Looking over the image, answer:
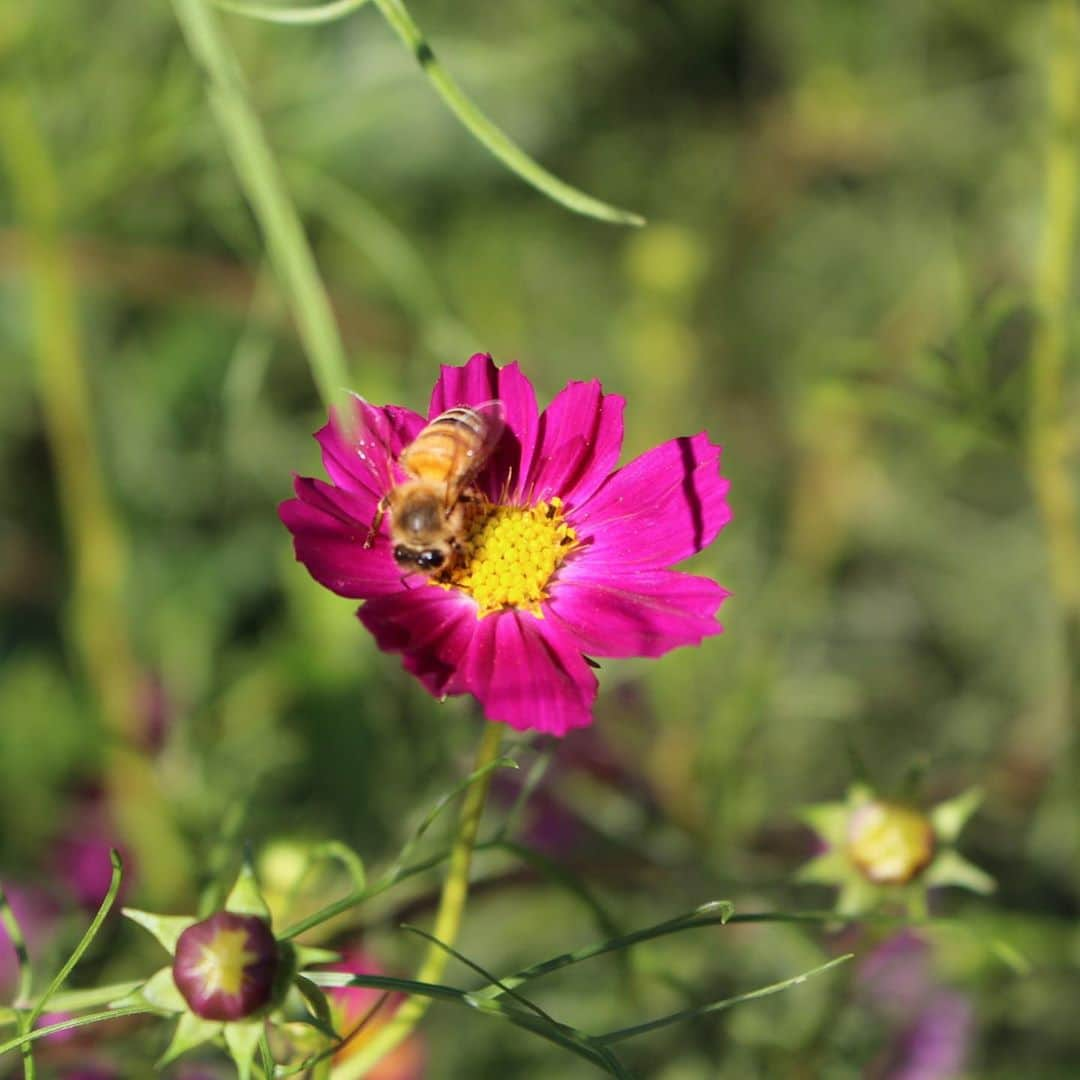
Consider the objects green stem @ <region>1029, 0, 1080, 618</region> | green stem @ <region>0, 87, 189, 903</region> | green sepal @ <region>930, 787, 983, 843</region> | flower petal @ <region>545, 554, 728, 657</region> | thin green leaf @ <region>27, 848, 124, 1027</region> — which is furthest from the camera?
green stem @ <region>0, 87, 189, 903</region>

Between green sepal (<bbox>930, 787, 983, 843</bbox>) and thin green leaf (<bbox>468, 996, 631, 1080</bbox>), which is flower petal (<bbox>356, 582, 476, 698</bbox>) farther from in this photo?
→ green sepal (<bbox>930, 787, 983, 843</bbox>)

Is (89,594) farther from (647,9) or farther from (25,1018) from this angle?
(647,9)

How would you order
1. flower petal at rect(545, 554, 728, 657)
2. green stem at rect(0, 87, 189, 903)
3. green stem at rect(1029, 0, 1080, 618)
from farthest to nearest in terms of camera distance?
1. green stem at rect(0, 87, 189, 903)
2. green stem at rect(1029, 0, 1080, 618)
3. flower petal at rect(545, 554, 728, 657)

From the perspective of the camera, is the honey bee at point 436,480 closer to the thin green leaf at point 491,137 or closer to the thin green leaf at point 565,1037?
the thin green leaf at point 491,137

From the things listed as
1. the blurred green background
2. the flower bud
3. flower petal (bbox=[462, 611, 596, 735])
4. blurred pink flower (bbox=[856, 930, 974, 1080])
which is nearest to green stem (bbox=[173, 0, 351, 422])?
flower petal (bbox=[462, 611, 596, 735])

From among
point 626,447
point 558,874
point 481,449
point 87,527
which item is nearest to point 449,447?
point 481,449

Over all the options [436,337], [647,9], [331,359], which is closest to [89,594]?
[436,337]
